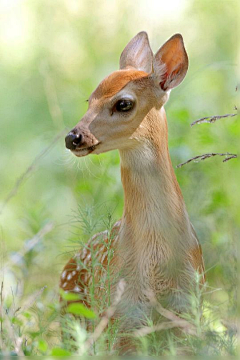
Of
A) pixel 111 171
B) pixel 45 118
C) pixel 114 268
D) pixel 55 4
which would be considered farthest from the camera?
pixel 45 118

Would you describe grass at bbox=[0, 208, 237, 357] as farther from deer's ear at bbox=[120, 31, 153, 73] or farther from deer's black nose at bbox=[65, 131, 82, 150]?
deer's ear at bbox=[120, 31, 153, 73]

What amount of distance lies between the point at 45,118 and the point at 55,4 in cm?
89

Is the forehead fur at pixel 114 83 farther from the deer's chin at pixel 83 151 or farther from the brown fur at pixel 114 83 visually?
the deer's chin at pixel 83 151

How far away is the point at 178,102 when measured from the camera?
4.72 meters

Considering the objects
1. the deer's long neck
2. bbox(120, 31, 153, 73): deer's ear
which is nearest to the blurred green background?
the deer's long neck

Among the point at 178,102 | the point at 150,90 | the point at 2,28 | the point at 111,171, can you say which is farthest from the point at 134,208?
the point at 2,28

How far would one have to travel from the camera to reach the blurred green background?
3816 mm

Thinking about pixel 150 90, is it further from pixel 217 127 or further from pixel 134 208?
pixel 217 127

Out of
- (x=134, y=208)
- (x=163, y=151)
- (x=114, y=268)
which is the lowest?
(x=114, y=268)

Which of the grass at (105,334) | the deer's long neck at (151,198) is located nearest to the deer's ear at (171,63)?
the deer's long neck at (151,198)

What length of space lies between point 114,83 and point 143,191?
461 mm

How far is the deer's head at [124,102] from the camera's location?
8.99ft

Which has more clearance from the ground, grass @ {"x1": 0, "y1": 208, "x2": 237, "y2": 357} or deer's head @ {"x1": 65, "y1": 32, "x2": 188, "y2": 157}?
deer's head @ {"x1": 65, "y1": 32, "x2": 188, "y2": 157}

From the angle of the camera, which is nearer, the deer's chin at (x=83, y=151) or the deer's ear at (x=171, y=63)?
the deer's chin at (x=83, y=151)
